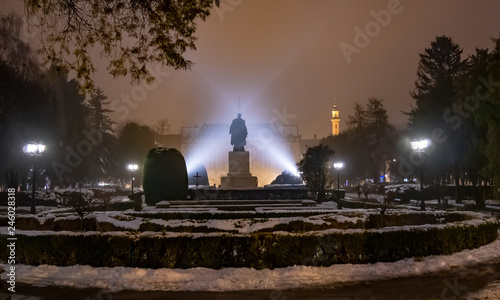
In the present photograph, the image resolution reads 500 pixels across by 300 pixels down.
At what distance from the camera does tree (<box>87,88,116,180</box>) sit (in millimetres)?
65688

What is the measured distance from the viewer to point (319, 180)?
108ft

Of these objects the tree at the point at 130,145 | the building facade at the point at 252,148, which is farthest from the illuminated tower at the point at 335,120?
the tree at the point at 130,145

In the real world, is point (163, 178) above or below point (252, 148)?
below

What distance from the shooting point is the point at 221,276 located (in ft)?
32.3

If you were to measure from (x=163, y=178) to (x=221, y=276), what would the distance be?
1683cm

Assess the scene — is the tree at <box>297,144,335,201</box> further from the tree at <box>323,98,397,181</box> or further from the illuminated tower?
the illuminated tower

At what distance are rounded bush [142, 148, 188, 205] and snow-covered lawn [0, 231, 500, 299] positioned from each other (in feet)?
48.6

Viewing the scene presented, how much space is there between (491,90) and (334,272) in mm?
21959

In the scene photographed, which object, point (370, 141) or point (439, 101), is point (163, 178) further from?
point (370, 141)

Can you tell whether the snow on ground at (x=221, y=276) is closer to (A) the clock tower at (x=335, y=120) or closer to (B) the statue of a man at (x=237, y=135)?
(B) the statue of a man at (x=237, y=135)

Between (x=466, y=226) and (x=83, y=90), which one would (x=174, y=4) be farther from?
(x=466, y=226)

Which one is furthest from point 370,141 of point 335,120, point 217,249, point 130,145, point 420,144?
point 335,120

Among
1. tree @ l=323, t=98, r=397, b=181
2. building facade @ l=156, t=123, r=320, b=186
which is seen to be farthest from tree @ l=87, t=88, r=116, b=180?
tree @ l=323, t=98, r=397, b=181

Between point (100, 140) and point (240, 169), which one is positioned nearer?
point (240, 169)
